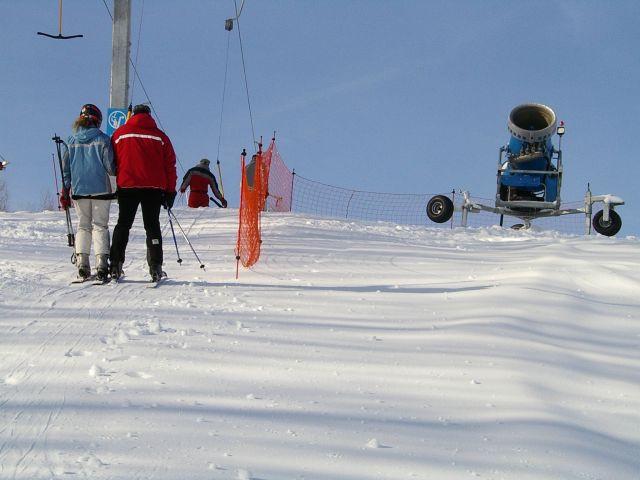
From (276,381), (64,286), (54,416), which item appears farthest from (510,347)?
(64,286)

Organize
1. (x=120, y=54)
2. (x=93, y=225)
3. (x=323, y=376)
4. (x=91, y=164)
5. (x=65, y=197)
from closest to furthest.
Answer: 1. (x=323, y=376)
2. (x=91, y=164)
3. (x=93, y=225)
4. (x=65, y=197)
5. (x=120, y=54)

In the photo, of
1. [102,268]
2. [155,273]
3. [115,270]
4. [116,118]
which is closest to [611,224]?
[116,118]

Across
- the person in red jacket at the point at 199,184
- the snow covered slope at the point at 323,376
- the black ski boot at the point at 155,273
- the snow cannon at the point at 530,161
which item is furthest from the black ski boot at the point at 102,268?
the snow cannon at the point at 530,161

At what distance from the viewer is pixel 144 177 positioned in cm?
687

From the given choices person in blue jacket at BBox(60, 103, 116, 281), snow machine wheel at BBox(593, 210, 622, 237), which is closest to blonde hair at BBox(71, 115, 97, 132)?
person in blue jacket at BBox(60, 103, 116, 281)

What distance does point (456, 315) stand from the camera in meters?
5.36

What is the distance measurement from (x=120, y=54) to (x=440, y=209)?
8507 mm

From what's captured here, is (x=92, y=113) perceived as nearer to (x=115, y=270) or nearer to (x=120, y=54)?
(x=115, y=270)

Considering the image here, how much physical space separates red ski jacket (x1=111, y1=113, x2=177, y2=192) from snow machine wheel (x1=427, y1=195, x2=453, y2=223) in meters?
9.75

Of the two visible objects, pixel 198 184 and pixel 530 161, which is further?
pixel 198 184

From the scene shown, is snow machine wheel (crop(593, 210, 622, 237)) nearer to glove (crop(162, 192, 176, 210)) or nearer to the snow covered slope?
the snow covered slope

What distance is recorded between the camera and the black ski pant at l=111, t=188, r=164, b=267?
696 cm

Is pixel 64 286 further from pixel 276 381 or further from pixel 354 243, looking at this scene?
pixel 354 243

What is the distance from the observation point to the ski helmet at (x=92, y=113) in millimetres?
7012
